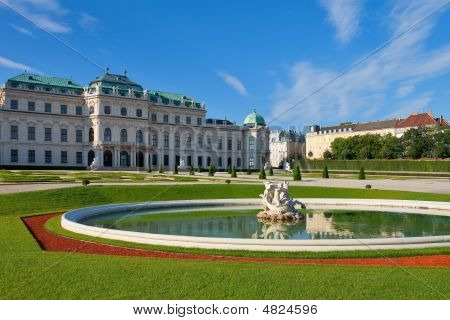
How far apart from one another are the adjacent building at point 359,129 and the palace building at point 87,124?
6353cm

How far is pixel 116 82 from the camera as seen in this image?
79.6 meters

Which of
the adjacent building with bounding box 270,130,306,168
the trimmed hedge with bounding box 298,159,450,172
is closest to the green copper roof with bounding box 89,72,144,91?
the trimmed hedge with bounding box 298,159,450,172

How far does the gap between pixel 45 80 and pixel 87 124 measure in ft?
35.3

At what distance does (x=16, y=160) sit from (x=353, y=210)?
6358 cm

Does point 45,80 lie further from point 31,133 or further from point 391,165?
point 391,165

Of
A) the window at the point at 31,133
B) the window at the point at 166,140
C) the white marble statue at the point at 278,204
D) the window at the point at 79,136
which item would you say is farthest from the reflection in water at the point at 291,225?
the window at the point at 166,140


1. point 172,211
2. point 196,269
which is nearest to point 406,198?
point 172,211

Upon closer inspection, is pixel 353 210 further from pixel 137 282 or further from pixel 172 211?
pixel 137 282

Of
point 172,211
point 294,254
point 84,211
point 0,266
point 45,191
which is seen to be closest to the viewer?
point 0,266

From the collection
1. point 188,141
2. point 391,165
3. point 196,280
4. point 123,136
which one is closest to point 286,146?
point 188,141

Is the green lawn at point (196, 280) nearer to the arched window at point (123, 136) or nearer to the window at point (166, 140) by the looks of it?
the arched window at point (123, 136)

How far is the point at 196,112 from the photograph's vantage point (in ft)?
303

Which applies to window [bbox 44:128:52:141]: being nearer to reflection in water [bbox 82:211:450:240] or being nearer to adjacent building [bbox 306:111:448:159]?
reflection in water [bbox 82:211:450:240]

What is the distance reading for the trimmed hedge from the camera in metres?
69.5
